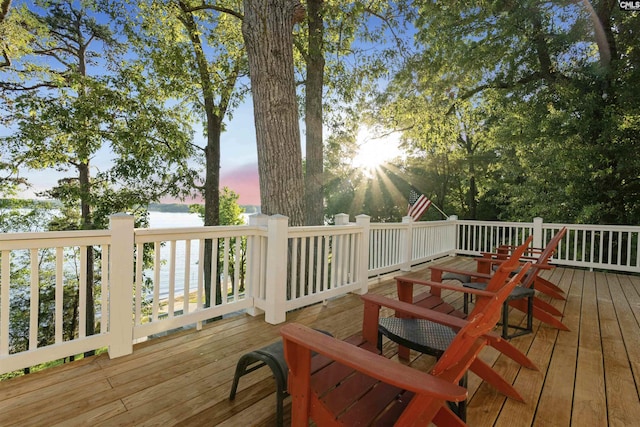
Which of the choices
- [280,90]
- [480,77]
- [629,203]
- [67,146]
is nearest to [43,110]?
[67,146]

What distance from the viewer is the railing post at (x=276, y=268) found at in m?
3.10

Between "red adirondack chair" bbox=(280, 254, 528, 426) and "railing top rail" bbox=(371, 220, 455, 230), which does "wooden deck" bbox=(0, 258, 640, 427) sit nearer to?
"red adirondack chair" bbox=(280, 254, 528, 426)

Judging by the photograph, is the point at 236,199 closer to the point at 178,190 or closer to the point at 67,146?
the point at 178,190

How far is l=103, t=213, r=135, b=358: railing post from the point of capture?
7.70ft

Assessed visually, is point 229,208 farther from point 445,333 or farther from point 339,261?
point 445,333

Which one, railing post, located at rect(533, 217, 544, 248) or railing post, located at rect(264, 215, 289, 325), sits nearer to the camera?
railing post, located at rect(264, 215, 289, 325)

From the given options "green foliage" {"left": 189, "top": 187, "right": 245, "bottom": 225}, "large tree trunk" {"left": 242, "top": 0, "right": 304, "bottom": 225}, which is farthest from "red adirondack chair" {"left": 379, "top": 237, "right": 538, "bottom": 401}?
"green foliage" {"left": 189, "top": 187, "right": 245, "bottom": 225}

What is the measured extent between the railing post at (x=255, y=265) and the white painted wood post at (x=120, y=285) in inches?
45.6

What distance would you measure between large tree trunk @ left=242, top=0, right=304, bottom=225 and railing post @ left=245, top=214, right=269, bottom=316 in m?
0.47

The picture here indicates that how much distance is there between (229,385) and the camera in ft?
6.84

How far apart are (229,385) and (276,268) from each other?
122 cm

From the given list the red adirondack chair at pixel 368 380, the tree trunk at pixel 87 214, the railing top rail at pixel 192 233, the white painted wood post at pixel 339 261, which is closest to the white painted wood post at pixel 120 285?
the railing top rail at pixel 192 233

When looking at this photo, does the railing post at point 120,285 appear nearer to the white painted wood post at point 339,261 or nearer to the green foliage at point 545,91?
the white painted wood post at point 339,261

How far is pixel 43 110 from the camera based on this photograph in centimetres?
784
